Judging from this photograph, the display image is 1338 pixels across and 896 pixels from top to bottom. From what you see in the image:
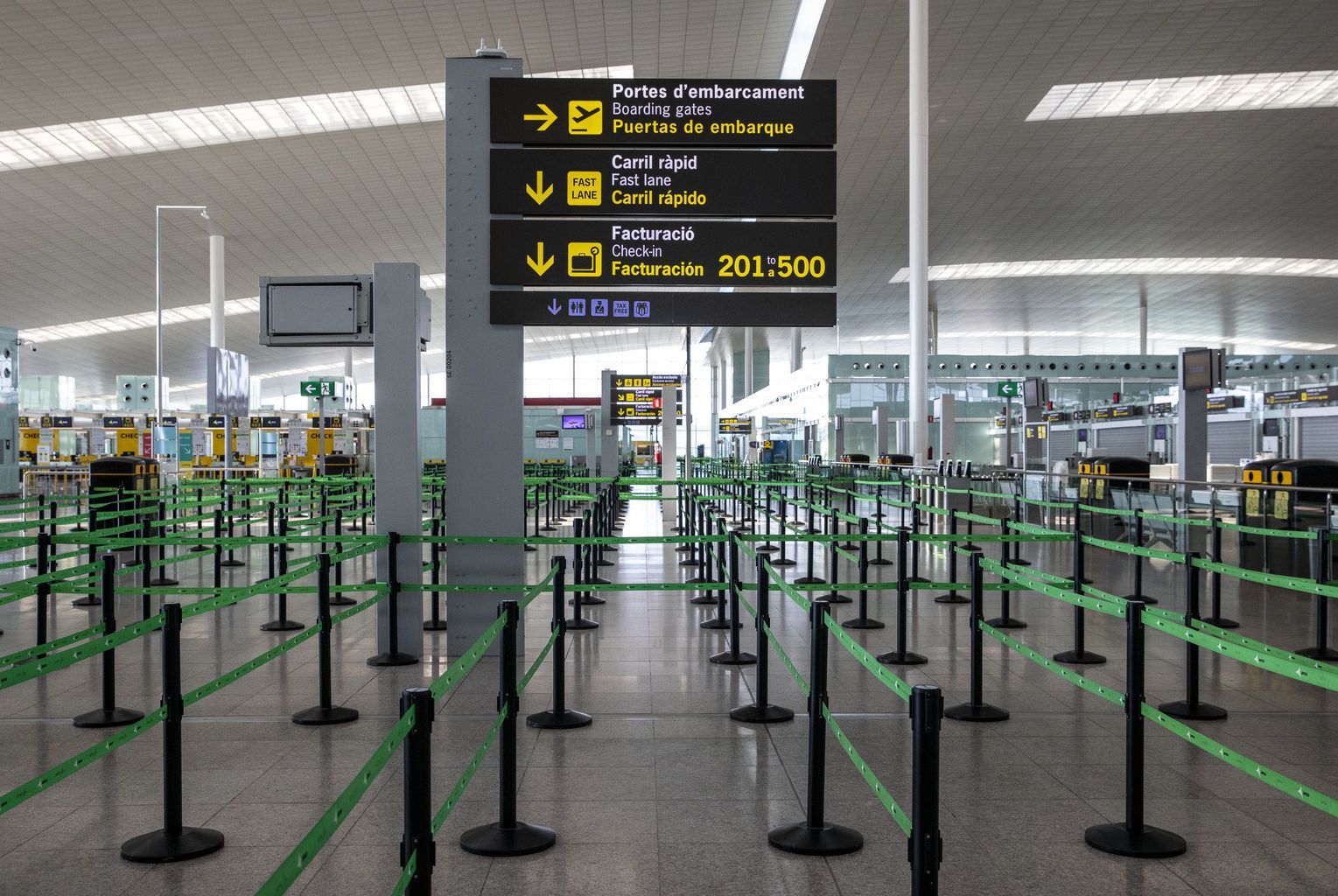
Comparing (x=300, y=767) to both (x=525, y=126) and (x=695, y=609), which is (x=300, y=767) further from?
(x=695, y=609)

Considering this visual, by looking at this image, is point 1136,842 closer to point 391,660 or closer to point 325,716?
point 325,716

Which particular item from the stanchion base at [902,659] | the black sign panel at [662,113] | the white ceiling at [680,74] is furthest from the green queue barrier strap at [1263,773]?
the white ceiling at [680,74]

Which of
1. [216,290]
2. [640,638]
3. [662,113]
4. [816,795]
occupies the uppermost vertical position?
[216,290]

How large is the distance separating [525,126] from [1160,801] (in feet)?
20.8

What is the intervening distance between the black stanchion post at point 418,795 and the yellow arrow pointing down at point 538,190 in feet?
19.1

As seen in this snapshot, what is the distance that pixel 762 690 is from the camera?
647 cm

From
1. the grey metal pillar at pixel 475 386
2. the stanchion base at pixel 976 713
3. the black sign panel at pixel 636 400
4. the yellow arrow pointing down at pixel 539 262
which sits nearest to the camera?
the stanchion base at pixel 976 713

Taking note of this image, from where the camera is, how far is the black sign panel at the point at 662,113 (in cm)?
816

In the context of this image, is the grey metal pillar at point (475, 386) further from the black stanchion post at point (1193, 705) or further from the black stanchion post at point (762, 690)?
the black stanchion post at point (1193, 705)

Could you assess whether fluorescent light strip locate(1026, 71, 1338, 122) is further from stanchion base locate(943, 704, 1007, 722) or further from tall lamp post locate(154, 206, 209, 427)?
stanchion base locate(943, 704, 1007, 722)

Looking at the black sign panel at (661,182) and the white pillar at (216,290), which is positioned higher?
the white pillar at (216,290)

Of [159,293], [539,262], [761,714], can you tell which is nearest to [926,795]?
[761,714]

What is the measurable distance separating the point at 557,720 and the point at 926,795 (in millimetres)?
3477

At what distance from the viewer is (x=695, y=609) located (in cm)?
1110
